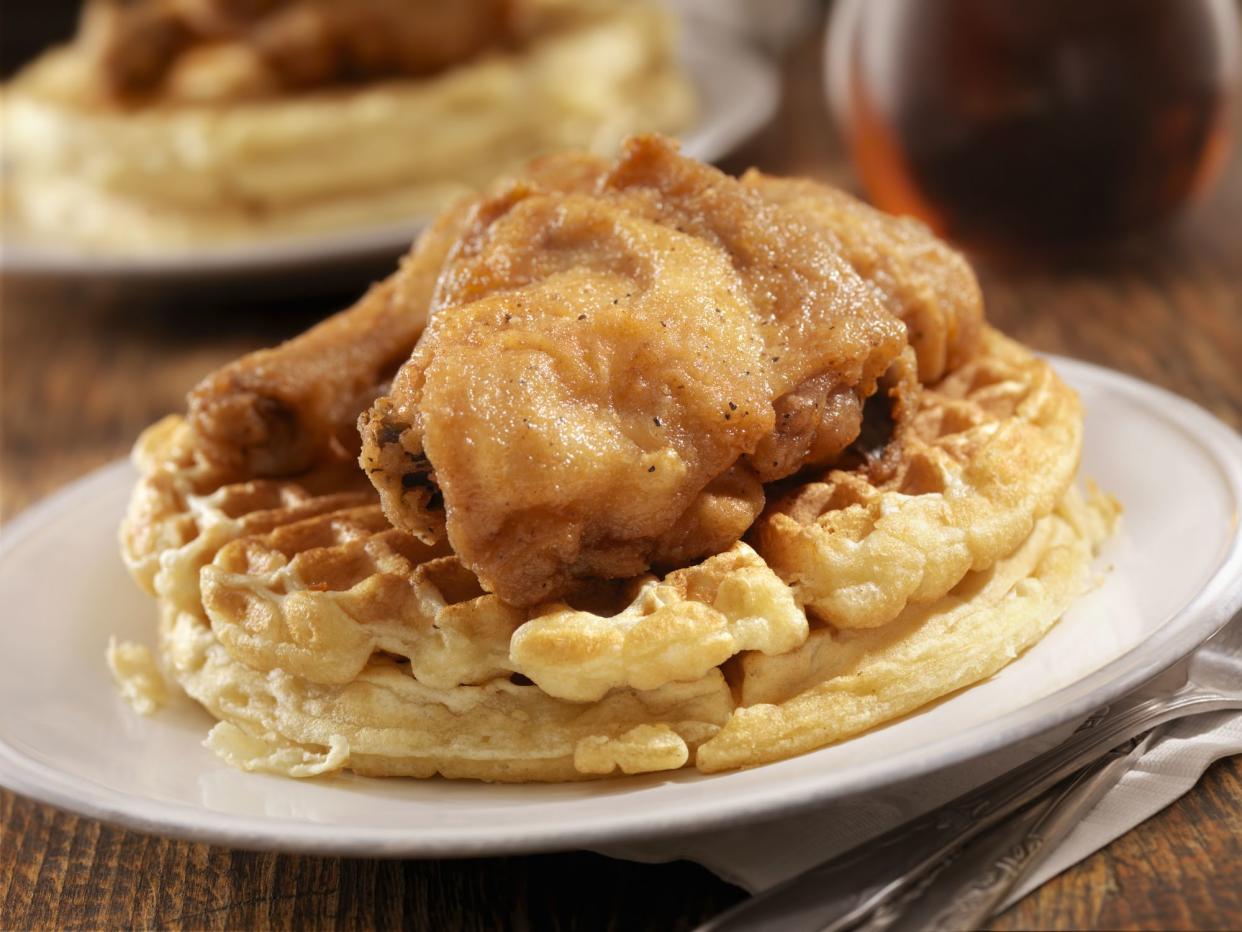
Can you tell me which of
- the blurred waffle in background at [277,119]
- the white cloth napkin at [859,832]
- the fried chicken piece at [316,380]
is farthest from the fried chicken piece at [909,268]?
the blurred waffle in background at [277,119]

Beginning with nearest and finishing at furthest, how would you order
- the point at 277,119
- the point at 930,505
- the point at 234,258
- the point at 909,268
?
the point at 930,505 → the point at 909,268 → the point at 234,258 → the point at 277,119

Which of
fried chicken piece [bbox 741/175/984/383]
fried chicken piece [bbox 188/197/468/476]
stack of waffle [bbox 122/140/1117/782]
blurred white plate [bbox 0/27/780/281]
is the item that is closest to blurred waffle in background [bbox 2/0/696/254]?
blurred white plate [bbox 0/27/780/281]

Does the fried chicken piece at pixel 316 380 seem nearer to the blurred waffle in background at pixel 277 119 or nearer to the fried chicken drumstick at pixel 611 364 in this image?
the fried chicken drumstick at pixel 611 364

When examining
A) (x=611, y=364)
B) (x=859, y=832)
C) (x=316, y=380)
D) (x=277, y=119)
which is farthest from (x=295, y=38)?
(x=859, y=832)

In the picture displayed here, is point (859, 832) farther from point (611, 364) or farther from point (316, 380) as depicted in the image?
point (316, 380)

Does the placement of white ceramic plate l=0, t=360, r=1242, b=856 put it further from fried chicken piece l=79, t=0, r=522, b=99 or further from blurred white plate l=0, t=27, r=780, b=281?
fried chicken piece l=79, t=0, r=522, b=99
